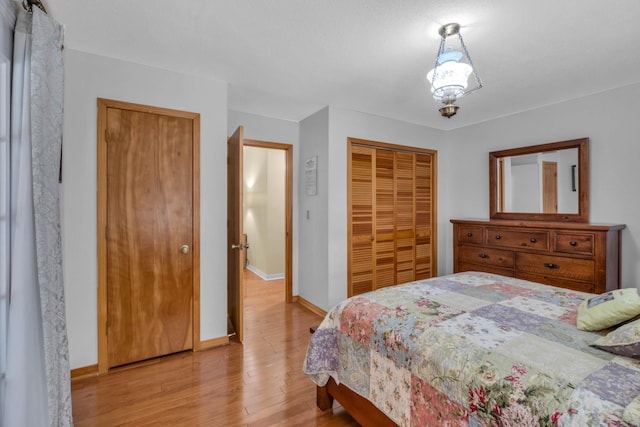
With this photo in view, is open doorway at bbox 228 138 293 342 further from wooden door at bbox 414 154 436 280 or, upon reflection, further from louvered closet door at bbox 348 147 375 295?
wooden door at bbox 414 154 436 280

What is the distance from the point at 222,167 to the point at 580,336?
2622 millimetres

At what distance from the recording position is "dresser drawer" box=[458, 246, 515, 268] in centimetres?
324

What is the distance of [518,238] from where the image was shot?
3158 millimetres

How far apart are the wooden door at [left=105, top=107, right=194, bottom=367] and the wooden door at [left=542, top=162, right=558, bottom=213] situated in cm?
365

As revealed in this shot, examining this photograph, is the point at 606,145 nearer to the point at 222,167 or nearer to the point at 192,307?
the point at 222,167

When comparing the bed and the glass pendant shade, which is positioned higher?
the glass pendant shade

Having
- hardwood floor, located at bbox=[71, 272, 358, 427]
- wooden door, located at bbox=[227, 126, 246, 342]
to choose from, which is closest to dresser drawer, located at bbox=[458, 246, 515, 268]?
hardwood floor, located at bbox=[71, 272, 358, 427]

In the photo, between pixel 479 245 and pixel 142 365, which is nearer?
pixel 142 365

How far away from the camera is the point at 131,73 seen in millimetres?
2373

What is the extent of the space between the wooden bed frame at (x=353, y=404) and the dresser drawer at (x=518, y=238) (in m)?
2.48

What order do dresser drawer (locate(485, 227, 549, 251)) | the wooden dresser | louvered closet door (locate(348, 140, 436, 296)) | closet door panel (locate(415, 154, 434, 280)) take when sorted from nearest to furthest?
the wooden dresser < dresser drawer (locate(485, 227, 549, 251)) < louvered closet door (locate(348, 140, 436, 296)) < closet door panel (locate(415, 154, 434, 280))

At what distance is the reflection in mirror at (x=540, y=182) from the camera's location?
3184 mm

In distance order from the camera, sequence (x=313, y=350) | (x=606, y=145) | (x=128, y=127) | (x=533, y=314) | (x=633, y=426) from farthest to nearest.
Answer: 1. (x=606, y=145)
2. (x=128, y=127)
3. (x=313, y=350)
4. (x=533, y=314)
5. (x=633, y=426)

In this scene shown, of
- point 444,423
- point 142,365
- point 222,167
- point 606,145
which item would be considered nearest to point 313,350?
point 444,423
